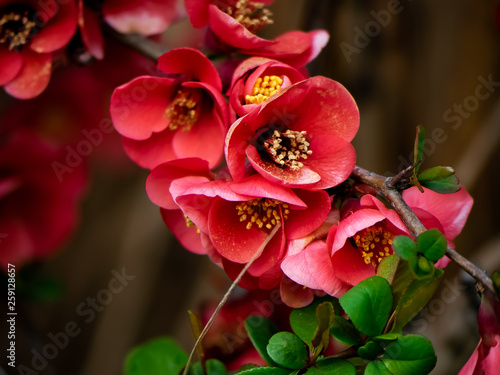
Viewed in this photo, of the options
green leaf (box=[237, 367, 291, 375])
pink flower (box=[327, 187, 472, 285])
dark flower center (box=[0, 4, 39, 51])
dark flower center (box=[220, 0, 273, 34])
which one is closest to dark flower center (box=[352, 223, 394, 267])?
pink flower (box=[327, 187, 472, 285])

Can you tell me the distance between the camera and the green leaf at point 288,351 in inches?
14.1

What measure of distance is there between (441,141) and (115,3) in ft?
2.66

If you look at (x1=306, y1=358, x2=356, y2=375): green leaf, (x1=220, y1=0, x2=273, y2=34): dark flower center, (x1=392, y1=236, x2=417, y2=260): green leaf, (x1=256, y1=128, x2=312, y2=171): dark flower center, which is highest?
(x1=220, y1=0, x2=273, y2=34): dark flower center

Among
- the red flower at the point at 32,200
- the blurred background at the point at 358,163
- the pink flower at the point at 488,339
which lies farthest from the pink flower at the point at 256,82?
the blurred background at the point at 358,163

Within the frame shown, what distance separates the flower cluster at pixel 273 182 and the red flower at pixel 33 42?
0.11m

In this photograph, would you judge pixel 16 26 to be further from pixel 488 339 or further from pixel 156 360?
pixel 488 339

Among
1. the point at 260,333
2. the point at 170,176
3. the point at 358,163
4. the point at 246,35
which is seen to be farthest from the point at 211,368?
the point at 358,163

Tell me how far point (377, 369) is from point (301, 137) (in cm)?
18

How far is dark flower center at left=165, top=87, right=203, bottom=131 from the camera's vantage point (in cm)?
47

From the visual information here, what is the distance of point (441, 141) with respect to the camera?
112 cm

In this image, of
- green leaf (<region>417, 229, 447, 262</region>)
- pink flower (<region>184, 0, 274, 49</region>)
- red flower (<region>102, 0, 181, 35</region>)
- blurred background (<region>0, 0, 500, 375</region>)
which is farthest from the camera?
blurred background (<region>0, 0, 500, 375</region>)

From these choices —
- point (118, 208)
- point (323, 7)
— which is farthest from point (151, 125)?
point (118, 208)

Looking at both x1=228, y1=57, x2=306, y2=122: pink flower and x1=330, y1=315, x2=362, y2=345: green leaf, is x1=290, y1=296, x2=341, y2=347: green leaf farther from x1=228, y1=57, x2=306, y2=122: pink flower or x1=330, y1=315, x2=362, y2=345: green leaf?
x1=228, y1=57, x2=306, y2=122: pink flower

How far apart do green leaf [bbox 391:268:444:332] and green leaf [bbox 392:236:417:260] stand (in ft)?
0.09
